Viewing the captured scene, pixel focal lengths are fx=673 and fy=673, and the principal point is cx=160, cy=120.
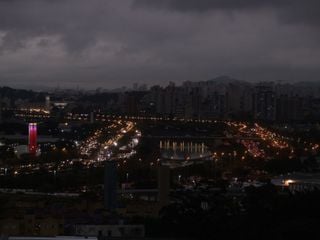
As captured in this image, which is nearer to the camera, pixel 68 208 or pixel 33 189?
pixel 68 208

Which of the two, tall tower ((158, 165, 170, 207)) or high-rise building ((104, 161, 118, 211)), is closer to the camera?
high-rise building ((104, 161, 118, 211))

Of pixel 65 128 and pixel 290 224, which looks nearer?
pixel 290 224

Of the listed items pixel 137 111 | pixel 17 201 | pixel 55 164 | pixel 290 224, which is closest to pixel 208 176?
pixel 55 164

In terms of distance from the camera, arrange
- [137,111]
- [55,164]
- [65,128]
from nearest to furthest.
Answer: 1. [55,164]
2. [65,128]
3. [137,111]

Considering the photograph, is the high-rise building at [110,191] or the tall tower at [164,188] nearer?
the high-rise building at [110,191]

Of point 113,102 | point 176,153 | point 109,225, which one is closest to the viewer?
point 109,225

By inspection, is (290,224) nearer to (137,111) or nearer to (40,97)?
(137,111)

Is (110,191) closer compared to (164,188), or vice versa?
(110,191)

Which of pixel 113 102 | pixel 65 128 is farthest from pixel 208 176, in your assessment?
pixel 113 102

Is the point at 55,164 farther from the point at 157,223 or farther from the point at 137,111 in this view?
the point at 137,111
